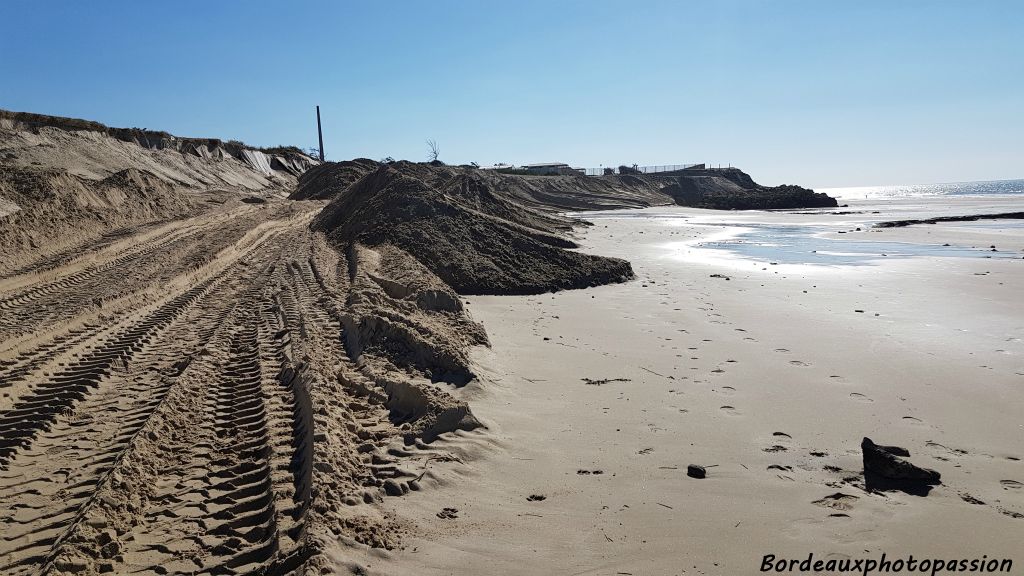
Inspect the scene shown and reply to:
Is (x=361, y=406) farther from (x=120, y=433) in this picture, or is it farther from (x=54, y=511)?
(x=54, y=511)

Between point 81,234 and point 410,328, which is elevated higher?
point 81,234

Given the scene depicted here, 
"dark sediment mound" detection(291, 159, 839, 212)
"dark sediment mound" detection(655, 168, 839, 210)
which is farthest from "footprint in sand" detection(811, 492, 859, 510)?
"dark sediment mound" detection(655, 168, 839, 210)

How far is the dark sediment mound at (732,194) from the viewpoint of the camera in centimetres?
4650

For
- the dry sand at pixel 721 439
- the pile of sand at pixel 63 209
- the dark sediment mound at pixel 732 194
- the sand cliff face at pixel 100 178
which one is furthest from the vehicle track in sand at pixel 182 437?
the dark sediment mound at pixel 732 194

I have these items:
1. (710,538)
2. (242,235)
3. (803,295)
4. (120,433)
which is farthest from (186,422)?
(242,235)

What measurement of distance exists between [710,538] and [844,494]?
1.02 meters

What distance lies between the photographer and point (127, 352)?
5.93 meters

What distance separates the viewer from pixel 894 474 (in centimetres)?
364

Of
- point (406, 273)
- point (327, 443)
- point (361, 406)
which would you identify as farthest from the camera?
point (406, 273)

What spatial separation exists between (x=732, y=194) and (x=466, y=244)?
141 feet

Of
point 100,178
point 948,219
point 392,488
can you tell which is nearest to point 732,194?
point 948,219

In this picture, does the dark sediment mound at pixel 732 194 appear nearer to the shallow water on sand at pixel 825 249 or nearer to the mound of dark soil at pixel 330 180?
the shallow water on sand at pixel 825 249

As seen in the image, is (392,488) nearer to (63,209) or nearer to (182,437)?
(182,437)

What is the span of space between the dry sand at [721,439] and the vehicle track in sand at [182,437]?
545mm
